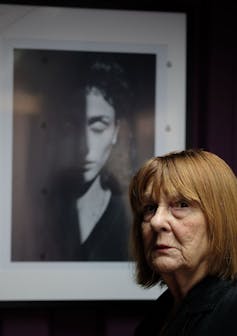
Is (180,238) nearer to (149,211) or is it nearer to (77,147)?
(149,211)

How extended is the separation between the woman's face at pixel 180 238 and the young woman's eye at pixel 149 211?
0.02m

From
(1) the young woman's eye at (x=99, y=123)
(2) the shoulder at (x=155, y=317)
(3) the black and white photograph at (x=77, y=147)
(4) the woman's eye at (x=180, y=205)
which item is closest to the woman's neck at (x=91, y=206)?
(3) the black and white photograph at (x=77, y=147)

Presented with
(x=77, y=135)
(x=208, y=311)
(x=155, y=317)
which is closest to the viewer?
(x=208, y=311)

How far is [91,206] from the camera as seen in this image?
1139 mm

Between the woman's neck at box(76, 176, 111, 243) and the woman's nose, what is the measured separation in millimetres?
417

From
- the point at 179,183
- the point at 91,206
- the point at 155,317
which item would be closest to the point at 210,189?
the point at 179,183

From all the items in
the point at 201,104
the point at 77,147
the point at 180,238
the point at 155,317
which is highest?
the point at 201,104

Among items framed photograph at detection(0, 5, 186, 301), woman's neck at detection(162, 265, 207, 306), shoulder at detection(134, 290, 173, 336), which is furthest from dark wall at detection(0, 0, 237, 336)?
woman's neck at detection(162, 265, 207, 306)

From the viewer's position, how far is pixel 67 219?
44.6 inches

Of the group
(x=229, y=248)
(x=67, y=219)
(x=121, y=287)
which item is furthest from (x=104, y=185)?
(x=229, y=248)

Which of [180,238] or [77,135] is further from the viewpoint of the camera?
[77,135]

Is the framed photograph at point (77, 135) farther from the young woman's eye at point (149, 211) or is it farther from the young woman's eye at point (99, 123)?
the young woman's eye at point (149, 211)

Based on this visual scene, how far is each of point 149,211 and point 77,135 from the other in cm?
42

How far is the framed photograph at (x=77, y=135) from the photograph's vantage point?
1.12 meters
